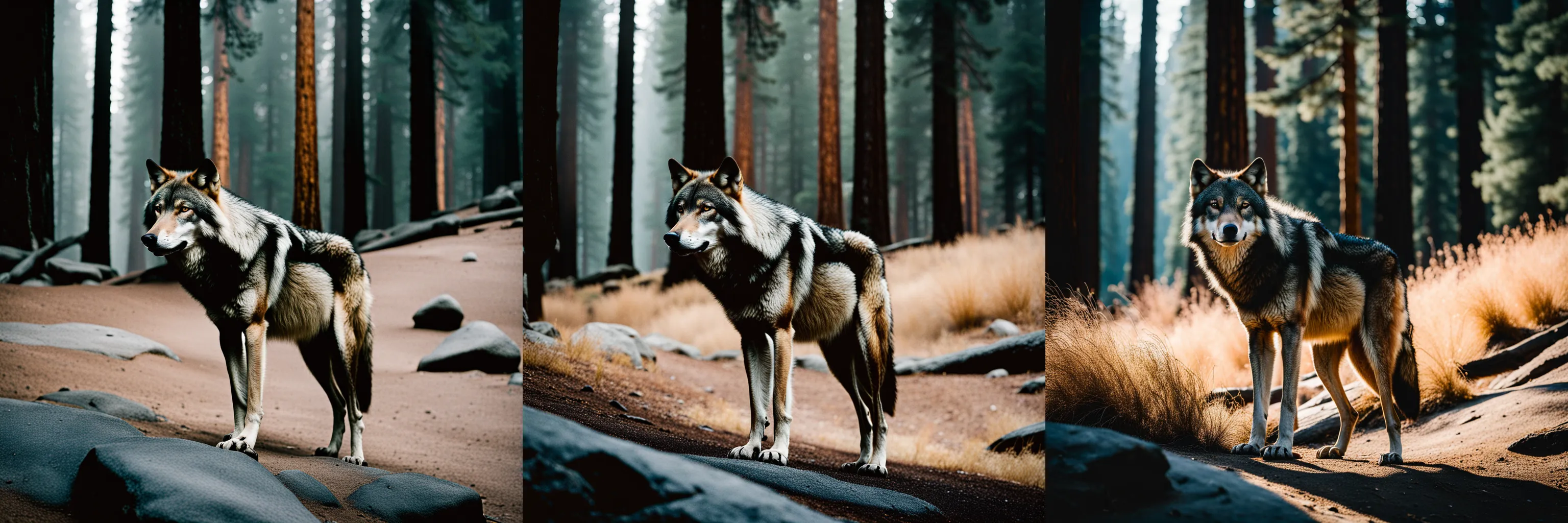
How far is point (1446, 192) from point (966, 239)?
1499cm

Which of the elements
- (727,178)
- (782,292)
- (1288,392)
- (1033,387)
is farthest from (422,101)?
(1288,392)

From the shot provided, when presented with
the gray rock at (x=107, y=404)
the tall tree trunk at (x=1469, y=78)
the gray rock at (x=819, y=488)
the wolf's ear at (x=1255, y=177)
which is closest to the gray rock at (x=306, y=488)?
the gray rock at (x=107, y=404)

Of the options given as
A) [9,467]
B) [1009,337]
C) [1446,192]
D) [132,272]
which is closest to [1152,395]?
[1009,337]

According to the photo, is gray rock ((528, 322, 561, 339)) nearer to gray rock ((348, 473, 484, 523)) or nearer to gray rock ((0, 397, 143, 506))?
gray rock ((348, 473, 484, 523))

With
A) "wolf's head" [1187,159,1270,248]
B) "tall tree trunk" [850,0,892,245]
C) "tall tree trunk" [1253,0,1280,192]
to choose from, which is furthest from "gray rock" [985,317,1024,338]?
"tall tree trunk" [1253,0,1280,192]

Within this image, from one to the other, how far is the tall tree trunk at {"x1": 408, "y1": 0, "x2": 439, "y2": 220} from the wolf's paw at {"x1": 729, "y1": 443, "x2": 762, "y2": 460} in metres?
4.71

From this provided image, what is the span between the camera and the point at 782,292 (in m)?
3.60

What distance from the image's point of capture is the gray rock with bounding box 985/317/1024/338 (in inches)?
185

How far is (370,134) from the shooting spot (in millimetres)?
7969

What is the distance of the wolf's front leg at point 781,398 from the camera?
3443mm

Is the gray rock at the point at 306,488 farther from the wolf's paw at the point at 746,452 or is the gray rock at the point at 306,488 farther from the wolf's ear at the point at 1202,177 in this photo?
the wolf's ear at the point at 1202,177

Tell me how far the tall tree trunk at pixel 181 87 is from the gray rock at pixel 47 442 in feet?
6.41

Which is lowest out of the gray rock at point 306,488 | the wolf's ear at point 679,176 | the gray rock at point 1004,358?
the gray rock at point 306,488

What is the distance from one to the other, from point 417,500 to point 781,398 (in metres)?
2.69
